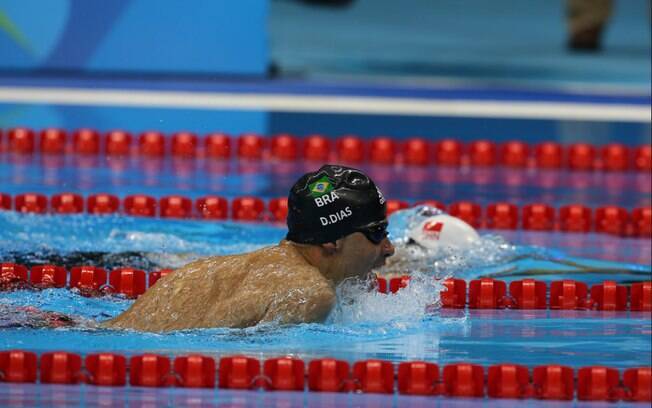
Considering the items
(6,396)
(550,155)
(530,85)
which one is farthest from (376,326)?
(530,85)

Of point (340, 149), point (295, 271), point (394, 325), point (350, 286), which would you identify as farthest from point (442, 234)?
point (340, 149)

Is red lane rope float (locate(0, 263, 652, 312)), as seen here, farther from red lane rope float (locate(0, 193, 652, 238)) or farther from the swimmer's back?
red lane rope float (locate(0, 193, 652, 238))

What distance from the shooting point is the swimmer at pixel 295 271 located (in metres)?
4.16

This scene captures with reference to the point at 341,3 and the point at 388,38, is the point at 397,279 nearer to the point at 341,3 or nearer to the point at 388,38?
the point at 388,38

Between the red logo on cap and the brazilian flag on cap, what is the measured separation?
1.59 meters

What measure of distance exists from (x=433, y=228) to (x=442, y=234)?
52 millimetres

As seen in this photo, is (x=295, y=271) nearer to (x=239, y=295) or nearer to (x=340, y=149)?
(x=239, y=295)

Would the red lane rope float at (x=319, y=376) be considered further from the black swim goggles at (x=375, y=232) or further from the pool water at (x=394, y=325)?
the black swim goggles at (x=375, y=232)

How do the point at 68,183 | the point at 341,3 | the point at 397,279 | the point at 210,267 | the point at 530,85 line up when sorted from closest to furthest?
the point at 210,267, the point at 397,279, the point at 68,183, the point at 530,85, the point at 341,3

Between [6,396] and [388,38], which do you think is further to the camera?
[388,38]

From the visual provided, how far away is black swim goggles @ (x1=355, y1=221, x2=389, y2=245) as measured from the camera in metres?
4.27

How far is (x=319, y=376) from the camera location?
419 cm

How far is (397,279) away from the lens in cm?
534

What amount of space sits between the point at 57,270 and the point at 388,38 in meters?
7.95
